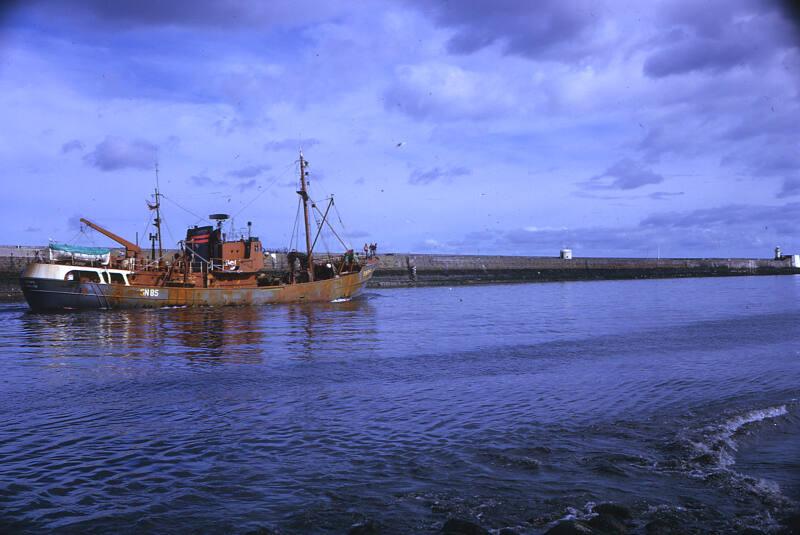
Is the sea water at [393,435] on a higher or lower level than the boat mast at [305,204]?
lower

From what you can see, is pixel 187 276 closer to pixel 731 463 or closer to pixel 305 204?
pixel 305 204

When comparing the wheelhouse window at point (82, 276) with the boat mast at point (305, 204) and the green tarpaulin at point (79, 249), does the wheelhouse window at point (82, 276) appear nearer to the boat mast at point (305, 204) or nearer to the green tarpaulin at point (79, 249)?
the green tarpaulin at point (79, 249)

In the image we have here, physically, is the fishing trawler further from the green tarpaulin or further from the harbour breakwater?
the harbour breakwater

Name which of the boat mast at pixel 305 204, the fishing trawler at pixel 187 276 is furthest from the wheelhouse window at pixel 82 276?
the boat mast at pixel 305 204

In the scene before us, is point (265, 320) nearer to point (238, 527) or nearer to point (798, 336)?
point (798, 336)

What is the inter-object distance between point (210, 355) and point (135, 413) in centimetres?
805

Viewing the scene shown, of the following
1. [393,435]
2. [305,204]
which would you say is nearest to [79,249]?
[305,204]

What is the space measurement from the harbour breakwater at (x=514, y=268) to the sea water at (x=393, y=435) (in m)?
38.9

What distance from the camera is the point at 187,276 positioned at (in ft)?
145

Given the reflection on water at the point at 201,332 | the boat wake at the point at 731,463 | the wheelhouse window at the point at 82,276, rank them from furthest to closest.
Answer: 1. the wheelhouse window at the point at 82,276
2. the reflection on water at the point at 201,332
3. the boat wake at the point at 731,463

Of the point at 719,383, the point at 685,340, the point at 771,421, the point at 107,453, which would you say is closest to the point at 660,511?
the point at 771,421

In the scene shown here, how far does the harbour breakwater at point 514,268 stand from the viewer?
55.5 m

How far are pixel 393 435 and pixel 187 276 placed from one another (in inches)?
1482

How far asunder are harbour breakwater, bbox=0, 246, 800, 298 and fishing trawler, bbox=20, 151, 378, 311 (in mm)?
8649
